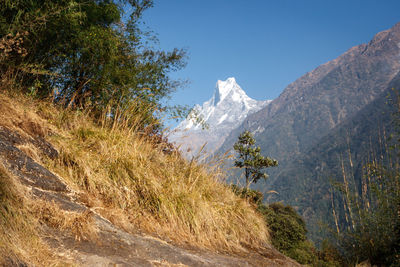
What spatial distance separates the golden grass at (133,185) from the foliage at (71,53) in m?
0.79

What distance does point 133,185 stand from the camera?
3.83 meters

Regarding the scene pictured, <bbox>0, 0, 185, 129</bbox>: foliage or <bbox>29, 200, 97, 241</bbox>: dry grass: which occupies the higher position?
<bbox>0, 0, 185, 129</bbox>: foliage

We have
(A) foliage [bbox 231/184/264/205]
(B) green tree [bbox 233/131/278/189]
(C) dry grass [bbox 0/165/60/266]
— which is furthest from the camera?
(B) green tree [bbox 233/131/278/189]

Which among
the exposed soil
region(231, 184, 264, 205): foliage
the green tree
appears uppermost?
the green tree

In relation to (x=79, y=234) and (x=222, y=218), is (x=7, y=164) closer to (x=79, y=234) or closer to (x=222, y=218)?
(x=79, y=234)

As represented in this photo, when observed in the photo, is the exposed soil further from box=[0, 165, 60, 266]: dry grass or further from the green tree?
the green tree

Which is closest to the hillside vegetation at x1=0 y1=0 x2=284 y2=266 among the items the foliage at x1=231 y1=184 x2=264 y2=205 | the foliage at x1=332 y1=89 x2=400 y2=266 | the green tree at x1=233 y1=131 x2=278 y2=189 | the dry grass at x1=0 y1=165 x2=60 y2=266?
the dry grass at x1=0 y1=165 x2=60 y2=266

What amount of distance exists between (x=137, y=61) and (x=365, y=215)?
8171mm

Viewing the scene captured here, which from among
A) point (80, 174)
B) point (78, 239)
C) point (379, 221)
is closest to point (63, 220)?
point (78, 239)

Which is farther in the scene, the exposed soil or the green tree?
the green tree

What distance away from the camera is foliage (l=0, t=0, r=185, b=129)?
482cm

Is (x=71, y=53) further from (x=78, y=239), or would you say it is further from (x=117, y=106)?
(x=78, y=239)

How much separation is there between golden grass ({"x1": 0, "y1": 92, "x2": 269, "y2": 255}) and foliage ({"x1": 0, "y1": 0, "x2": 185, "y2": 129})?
79 cm

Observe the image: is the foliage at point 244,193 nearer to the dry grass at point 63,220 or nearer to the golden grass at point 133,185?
the golden grass at point 133,185
